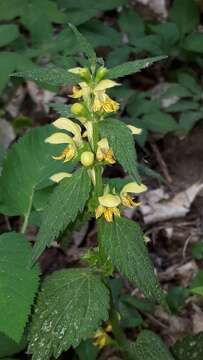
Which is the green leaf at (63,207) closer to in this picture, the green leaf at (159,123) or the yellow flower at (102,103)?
the yellow flower at (102,103)

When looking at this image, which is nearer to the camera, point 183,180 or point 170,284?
point 170,284

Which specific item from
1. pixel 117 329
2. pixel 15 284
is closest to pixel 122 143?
pixel 15 284

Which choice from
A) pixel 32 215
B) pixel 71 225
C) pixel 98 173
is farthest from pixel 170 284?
pixel 98 173

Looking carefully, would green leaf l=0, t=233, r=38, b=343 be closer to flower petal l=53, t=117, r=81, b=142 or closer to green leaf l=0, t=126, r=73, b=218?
green leaf l=0, t=126, r=73, b=218

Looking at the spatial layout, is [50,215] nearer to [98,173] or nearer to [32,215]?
[98,173]

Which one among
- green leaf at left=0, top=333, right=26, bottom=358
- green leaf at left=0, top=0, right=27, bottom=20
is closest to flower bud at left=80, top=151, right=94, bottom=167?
green leaf at left=0, top=333, right=26, bottom=358

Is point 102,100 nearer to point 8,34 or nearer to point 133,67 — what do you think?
point 133,67

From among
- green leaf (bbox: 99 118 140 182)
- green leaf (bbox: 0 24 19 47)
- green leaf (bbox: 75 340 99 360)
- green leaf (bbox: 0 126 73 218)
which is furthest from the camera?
green leaf (bbox: 0 24 19 47)
